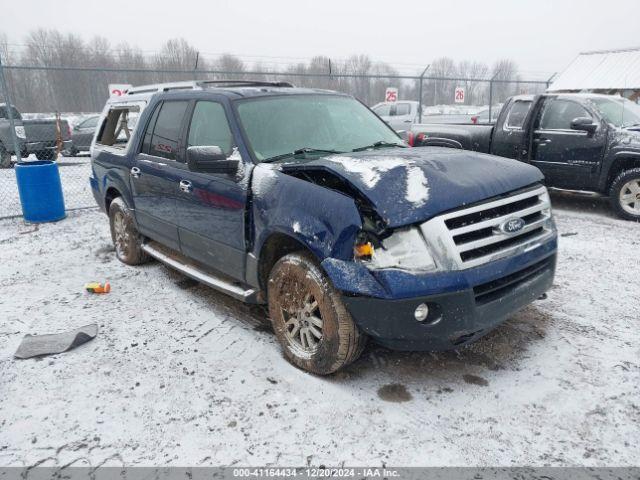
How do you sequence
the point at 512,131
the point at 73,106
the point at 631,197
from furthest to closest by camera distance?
the point at 73,106, the point at 512,131, the point at 631,197

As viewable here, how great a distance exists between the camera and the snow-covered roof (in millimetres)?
14789

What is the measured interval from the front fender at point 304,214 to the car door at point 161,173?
1.19m

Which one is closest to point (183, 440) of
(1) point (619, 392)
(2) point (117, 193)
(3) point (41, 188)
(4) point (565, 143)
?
(1) point (619, 392)

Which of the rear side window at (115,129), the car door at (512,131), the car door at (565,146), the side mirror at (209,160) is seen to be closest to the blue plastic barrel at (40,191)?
the rear side window at (115,129)

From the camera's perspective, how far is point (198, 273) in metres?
4.17

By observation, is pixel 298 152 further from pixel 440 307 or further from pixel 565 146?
pixel 565 146

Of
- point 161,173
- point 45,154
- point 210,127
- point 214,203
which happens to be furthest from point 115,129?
point 45,154

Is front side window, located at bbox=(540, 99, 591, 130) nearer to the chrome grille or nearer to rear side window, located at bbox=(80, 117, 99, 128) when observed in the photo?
the chrome grille

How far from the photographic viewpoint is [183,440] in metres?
2.60

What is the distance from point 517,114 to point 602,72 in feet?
34.1

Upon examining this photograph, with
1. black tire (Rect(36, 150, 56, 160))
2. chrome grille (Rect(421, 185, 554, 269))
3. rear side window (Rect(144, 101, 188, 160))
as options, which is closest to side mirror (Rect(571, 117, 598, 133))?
chrome grille (Rect(421, 185, 554, 269))

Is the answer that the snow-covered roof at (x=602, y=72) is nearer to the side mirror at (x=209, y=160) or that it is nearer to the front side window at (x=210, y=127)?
A: the front side window at (x=210, y=127)

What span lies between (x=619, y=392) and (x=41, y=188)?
7.93m

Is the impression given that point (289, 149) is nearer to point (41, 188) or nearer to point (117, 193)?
point (117, 193)
